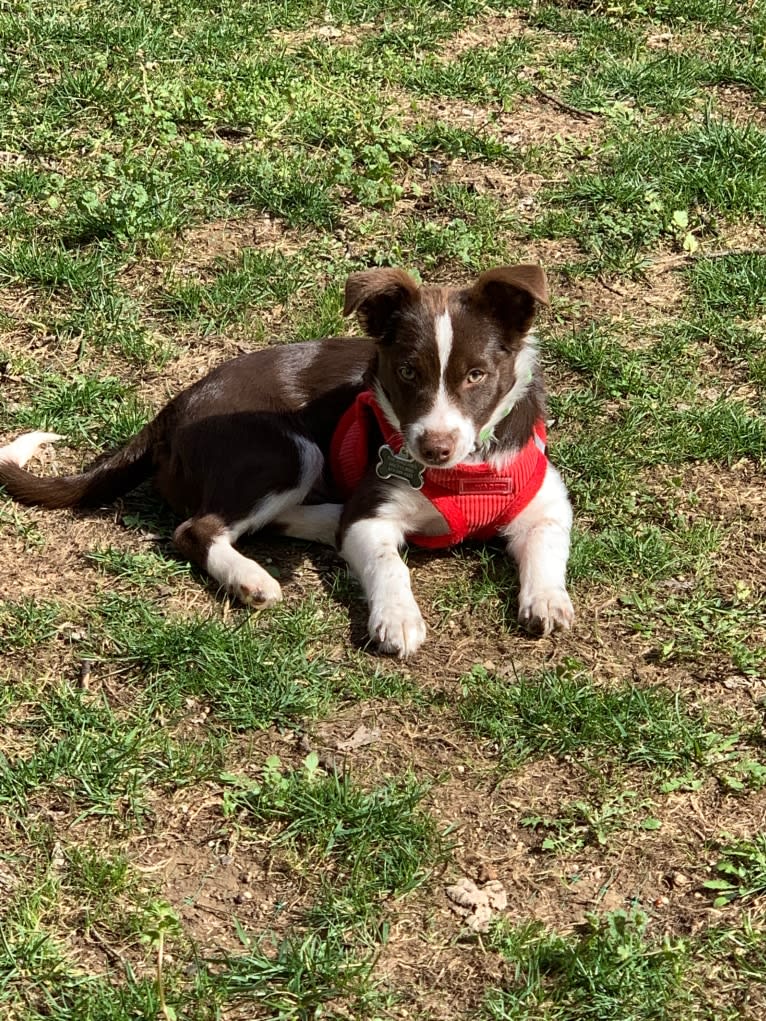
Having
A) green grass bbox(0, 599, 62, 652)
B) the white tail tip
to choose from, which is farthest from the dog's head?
the white tail tip

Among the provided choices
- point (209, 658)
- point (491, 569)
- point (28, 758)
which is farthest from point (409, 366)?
point (28, 758)

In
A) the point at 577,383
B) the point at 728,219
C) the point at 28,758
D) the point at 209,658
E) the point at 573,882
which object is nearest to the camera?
the point at 573,882

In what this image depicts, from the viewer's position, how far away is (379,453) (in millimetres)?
4977

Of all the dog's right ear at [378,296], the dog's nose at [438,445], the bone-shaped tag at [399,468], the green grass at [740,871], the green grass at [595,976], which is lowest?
the green grass at [740,871]

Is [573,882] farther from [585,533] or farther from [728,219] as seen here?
[728,219]

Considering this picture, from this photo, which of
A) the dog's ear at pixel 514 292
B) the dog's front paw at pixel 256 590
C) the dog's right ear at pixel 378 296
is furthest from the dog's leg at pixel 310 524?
the dog's ear at pixel 514 292

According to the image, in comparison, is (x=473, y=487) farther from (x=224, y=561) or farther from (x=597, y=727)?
(x=597, y=727)

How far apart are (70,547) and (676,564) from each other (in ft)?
7.71

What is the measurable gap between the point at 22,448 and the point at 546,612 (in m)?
2.31

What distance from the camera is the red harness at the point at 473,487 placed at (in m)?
4.83

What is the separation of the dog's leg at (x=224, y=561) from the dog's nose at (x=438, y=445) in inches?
30.6

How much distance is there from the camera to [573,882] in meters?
3.67

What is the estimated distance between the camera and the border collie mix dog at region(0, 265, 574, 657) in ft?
15.0

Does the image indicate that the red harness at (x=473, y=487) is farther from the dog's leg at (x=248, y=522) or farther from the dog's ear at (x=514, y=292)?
the dog's ear at (x=514, y=292)
